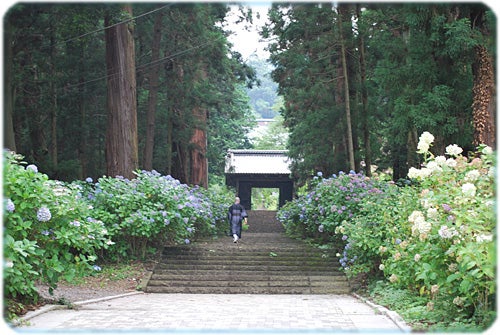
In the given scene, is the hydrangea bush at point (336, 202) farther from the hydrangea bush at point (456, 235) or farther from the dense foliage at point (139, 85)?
the dense foliage at point (139, 85)

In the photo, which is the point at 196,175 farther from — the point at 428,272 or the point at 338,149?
the point at 428,272

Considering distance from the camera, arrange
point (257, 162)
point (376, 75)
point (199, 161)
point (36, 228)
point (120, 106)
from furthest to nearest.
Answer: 1. point (257, 162)
2. point (199, 161)
3. point (120, 106)
4. point (376, 75)
5. point (36, 228)

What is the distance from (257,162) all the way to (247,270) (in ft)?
81.2

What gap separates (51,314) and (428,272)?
4186 millimetres

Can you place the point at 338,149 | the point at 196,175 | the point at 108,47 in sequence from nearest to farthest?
1. the point at 108,47
2. the point at 338,149
3. the point at 196,175

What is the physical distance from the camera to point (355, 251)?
11.6 metres

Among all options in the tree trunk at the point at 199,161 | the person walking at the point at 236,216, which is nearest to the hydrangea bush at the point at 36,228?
the person walking at the point at 236,216

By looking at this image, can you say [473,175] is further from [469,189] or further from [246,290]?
[246,290]

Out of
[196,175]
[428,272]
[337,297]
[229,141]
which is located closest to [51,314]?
[428,272]

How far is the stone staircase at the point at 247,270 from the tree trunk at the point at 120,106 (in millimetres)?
2268

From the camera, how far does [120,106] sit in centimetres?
1538

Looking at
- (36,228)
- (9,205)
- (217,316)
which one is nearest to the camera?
(9,205)

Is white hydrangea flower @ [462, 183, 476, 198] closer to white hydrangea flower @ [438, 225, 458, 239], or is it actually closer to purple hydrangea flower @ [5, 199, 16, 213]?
white hydrangea flower @ [438, 225, 458, 239]

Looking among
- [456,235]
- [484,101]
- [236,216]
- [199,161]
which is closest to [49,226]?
[456,235]
